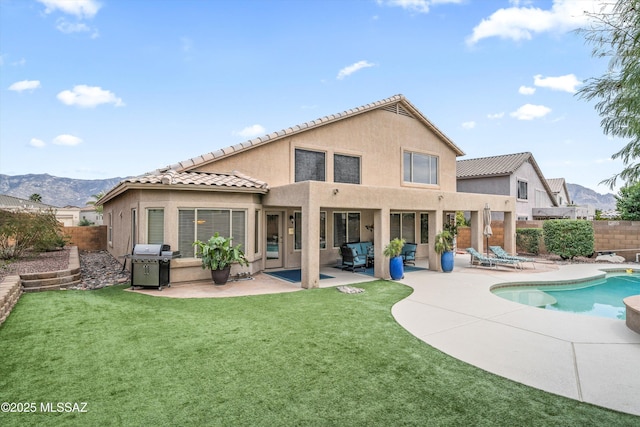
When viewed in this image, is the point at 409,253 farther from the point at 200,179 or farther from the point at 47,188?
the point at 47,188

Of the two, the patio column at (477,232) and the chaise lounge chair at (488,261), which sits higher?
the patio column at (477,232)

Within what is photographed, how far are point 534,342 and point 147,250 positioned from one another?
11.1 meters

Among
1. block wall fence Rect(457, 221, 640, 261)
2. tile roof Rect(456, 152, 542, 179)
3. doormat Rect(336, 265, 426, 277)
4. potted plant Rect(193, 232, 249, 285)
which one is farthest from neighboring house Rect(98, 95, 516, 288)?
tile roof Rect(456, 152, 542, 179)

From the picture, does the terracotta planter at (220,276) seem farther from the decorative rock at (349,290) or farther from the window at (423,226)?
the window at (423,226)

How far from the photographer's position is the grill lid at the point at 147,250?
1130cm

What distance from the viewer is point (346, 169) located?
1733 cm

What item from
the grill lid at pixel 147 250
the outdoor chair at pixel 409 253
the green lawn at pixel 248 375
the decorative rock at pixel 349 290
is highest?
the grill lid at pixel 147 250

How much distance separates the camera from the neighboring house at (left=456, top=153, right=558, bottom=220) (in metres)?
28.9

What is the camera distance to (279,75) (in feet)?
84.0

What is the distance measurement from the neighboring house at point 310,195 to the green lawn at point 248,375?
4.28 metres

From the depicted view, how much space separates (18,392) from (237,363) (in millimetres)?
2932

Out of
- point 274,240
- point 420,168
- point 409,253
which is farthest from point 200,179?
point 420,168

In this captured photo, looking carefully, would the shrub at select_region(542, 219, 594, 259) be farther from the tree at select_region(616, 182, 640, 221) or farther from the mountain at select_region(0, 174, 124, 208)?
the mountain at select_region(0, 174, 124, 208)

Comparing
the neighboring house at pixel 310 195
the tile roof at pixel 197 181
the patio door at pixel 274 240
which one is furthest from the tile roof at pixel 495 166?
the tile roof at pixel 197 181
